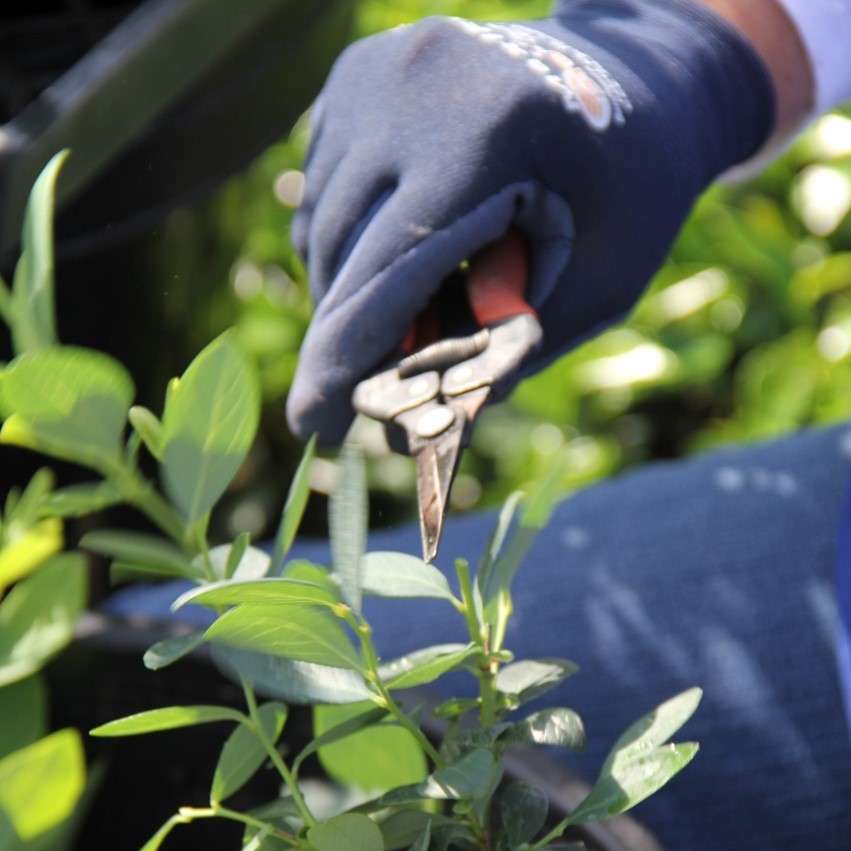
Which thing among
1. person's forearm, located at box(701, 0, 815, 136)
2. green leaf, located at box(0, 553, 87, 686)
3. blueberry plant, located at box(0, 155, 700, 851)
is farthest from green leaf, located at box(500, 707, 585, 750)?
person's forearm, located at box(701, 0, 815, 136)

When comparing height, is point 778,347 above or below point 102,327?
below

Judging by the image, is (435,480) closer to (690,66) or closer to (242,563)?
(242,563)

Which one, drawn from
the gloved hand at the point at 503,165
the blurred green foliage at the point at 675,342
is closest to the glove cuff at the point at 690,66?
the gloved hand at the point at 503,165

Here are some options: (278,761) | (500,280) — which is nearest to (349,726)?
(278,761)

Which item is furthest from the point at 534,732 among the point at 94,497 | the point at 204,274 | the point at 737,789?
the point at 204,274

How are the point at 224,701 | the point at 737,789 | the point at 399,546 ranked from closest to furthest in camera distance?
the point at 224,701 → the point at 737,789 → the point at 399,546

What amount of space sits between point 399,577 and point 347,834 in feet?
0.31

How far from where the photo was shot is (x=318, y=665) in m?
0.42

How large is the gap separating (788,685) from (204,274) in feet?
2.55

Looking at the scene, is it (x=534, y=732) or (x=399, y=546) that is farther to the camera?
(x=399, y=546)

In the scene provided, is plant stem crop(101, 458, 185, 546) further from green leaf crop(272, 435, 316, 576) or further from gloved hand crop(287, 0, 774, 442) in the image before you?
gloved hand crop(287, 0, 774, 442)

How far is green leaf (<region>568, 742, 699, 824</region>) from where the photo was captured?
0.40 metres

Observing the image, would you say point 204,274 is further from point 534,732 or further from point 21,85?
point 534,732

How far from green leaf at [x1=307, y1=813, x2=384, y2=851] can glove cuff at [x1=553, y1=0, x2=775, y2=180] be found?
40 centimetres
